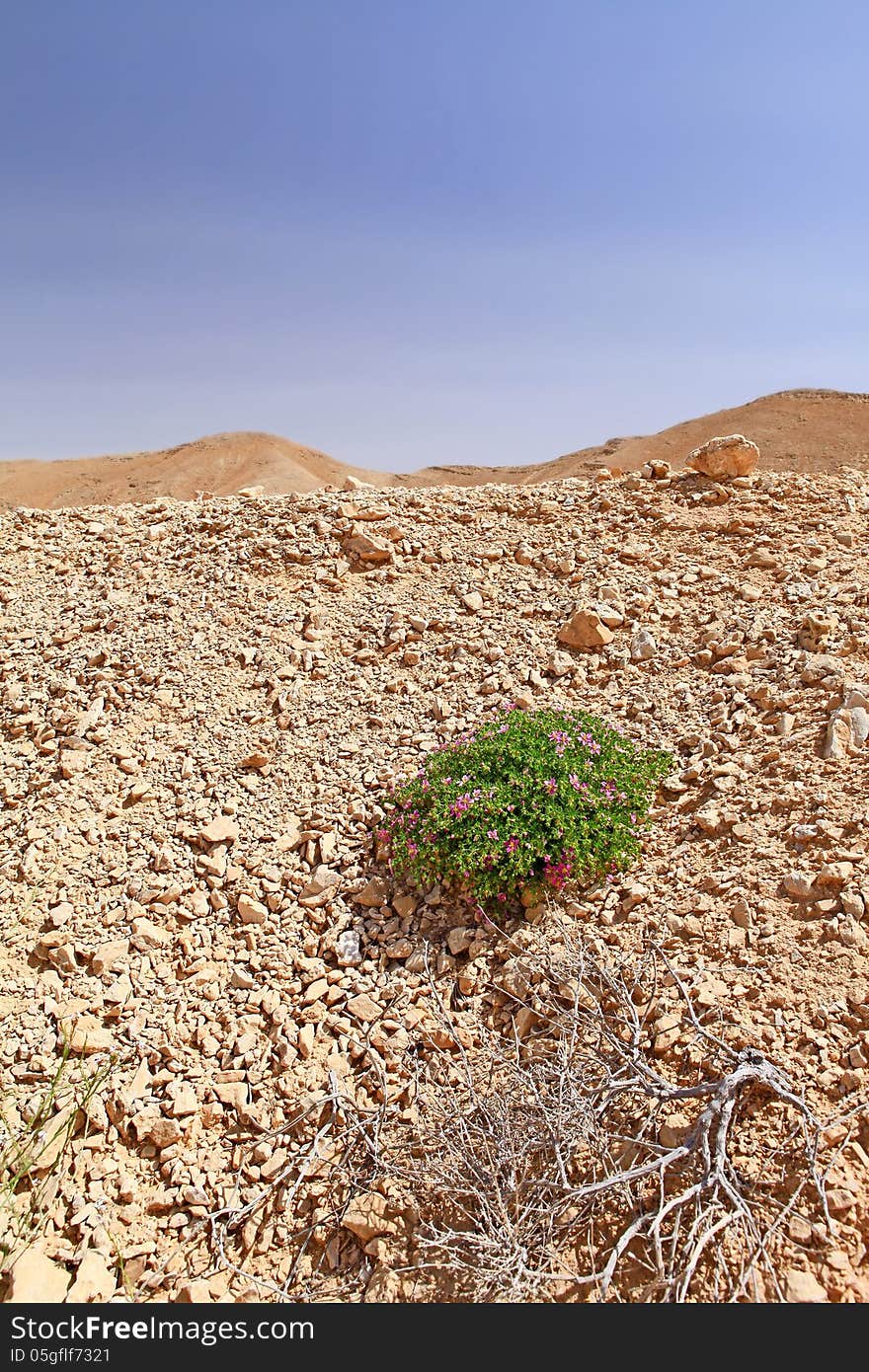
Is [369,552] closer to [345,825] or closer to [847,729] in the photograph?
[345,825]

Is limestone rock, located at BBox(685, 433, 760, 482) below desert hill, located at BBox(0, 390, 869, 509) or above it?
below

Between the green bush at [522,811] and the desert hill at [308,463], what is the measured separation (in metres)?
14.1

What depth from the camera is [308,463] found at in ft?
96.6

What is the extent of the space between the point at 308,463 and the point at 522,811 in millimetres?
27223

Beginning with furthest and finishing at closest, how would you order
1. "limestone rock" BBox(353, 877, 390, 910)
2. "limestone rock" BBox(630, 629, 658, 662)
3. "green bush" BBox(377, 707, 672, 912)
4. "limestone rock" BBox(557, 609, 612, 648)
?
1. "limestone rock" BBox(557, 609, 612, 648)
2. "limestone rock" BBox(630, 629, 658, 662)
3. "limestone rock" BBox(353, 877, 390, 910)
4. "green bush" BBox(377, 707, 672, 912)

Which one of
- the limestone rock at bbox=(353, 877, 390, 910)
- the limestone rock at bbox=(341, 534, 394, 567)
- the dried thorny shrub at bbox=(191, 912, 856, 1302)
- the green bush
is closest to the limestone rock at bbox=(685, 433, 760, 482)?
the limestone rock at bbox=(341, 534, 394, 567)

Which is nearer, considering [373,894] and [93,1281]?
[93,1281]

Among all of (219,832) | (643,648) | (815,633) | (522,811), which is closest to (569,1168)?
(522,811)

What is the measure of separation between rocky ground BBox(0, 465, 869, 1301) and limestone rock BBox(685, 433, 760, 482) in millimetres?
173

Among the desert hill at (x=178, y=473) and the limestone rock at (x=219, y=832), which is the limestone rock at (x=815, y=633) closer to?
the limestone rock at (x=219, y=832)

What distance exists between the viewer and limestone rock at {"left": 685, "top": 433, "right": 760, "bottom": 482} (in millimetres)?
7160

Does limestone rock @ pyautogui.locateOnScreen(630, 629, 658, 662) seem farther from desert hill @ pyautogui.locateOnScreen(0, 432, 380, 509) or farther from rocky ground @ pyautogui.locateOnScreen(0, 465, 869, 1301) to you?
desert hill @ pyautogui.locateOnScreen(0, 432, 380, 509)

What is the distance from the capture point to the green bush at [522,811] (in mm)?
3877

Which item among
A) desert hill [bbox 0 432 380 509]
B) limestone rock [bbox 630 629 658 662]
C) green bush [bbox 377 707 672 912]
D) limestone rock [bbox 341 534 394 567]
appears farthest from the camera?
desert hill [bbox 0 432 380 509]
